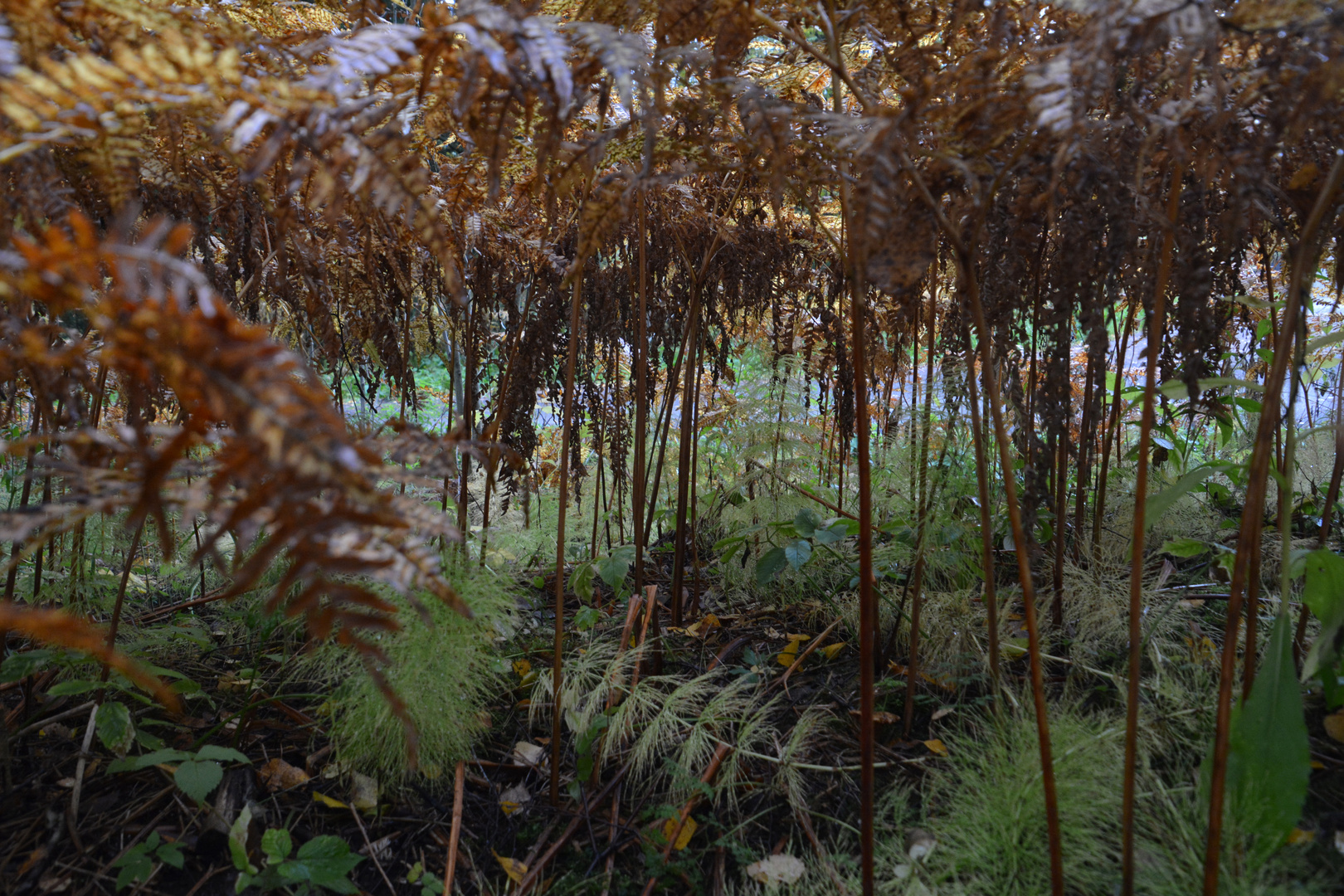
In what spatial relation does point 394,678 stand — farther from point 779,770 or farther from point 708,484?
point 708,484

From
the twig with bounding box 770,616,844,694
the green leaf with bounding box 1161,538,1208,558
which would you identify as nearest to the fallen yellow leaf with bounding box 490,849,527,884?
the twig with bounding box 770,616,844,694

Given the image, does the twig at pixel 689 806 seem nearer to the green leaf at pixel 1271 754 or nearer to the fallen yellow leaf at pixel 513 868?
the fallen yellow leaf at pixel 513 868

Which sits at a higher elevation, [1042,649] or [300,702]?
[1042,649]

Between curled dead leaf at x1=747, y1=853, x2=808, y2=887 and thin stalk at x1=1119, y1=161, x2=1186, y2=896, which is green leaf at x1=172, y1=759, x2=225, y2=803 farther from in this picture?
thin stalk at x1=1119, y1=161, x2=1186, y2=896

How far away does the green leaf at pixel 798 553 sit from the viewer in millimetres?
1983

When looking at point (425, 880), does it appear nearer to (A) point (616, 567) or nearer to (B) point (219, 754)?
(B) point (219, 754)

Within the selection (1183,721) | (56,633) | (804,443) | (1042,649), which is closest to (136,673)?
(56,633)

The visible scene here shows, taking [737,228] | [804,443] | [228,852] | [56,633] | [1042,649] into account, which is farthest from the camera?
[804,443]

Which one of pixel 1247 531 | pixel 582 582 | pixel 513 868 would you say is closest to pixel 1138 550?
pixel 1247 531

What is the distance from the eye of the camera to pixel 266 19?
159 cm

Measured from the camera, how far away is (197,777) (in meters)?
1.26

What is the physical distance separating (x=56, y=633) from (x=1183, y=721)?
1733 millimetres

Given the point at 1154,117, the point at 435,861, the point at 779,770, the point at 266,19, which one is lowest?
the point at 435,861

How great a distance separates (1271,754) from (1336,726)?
53 cm
